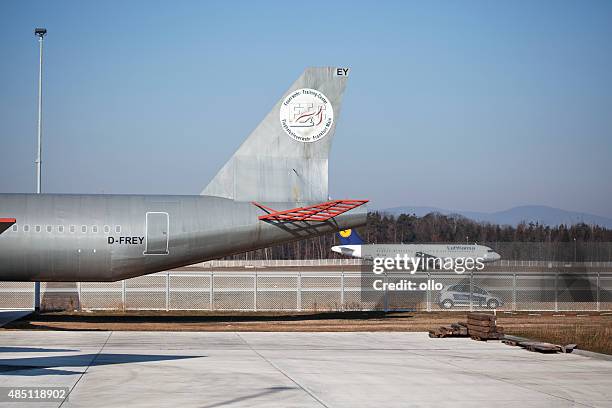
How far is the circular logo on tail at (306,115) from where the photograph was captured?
32.8m

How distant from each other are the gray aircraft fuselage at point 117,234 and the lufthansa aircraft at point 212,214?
0.12 feet

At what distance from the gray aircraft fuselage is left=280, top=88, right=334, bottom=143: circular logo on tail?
3.21 metres

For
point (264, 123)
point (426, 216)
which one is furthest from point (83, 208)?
point (426, 216)

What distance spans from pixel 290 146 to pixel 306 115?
54.6 inches

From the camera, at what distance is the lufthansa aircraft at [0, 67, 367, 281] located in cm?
3111

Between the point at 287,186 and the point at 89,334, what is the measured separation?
945 cm

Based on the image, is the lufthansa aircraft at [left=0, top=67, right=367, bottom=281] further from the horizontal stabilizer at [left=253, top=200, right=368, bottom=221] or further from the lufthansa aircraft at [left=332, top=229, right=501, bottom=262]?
the lufthansa aircraft at [left=332, top=229, right=501, bottom=262]

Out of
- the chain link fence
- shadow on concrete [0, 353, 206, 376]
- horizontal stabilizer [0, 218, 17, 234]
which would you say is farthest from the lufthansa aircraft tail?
shadow on concrete [0, 353, 206, 376]

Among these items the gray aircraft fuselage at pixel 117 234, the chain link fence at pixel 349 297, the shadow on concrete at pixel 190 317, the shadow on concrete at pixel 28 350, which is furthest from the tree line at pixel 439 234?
the shadow on concrete at pixel 28 350

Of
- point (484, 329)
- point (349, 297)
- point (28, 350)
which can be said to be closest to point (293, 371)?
point (28, 350)

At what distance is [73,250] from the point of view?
31.0 metres

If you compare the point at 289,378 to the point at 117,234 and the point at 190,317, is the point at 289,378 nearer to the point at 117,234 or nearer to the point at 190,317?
the point at 117,234

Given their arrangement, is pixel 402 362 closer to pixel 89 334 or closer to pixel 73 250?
pixel 89 334

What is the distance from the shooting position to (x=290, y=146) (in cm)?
3297
